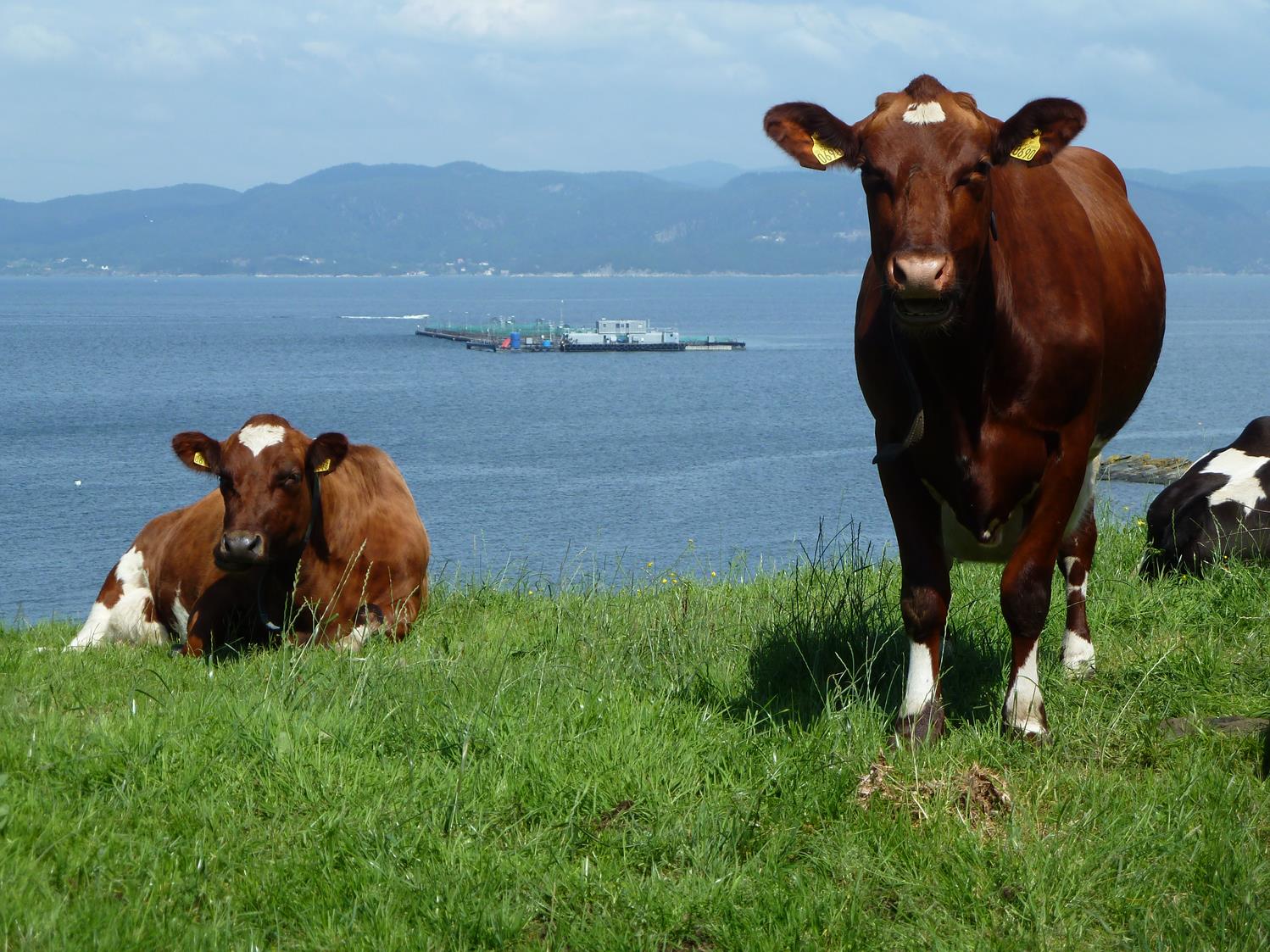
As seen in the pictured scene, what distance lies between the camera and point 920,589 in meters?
5.50

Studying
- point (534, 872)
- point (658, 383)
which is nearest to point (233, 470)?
point (534, 872)

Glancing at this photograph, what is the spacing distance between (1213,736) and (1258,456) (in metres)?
4.76

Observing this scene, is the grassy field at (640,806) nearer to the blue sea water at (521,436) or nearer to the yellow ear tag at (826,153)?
the yellow ear tag at (826,153)

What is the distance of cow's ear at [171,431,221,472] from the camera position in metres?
8.31

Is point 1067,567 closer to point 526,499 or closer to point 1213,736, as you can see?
point 1213,736

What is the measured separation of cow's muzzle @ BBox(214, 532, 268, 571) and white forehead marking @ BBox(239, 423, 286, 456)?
58 cm

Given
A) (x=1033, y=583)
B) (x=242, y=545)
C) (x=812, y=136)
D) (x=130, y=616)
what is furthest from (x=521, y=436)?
(x=812, y=136)

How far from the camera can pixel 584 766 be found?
4984 millimetres

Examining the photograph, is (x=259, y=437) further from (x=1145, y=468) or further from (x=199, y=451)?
(x=1145, y=468)

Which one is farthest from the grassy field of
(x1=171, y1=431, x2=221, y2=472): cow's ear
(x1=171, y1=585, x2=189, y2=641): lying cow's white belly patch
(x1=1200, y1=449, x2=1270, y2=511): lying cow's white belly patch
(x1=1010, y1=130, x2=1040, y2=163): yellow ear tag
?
(x1=1200, y1=449, x2=1270, y2=511): lying cow's white belly patch

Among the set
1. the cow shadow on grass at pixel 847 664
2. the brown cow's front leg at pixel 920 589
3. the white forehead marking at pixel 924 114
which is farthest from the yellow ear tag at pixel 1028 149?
the cow shadow on grass at pixel 847 664

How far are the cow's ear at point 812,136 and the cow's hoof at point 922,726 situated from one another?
2131 mm

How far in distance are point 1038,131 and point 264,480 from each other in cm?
491

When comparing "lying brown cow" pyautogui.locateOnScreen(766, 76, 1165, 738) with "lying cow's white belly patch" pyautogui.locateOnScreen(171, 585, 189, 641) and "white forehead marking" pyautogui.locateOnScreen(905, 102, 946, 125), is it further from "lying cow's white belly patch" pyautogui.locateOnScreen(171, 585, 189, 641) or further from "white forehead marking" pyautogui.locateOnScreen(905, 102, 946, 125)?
"lying cow's white belly patch" pyautogui.locateOnScreen(171, 585, 189, 641)
